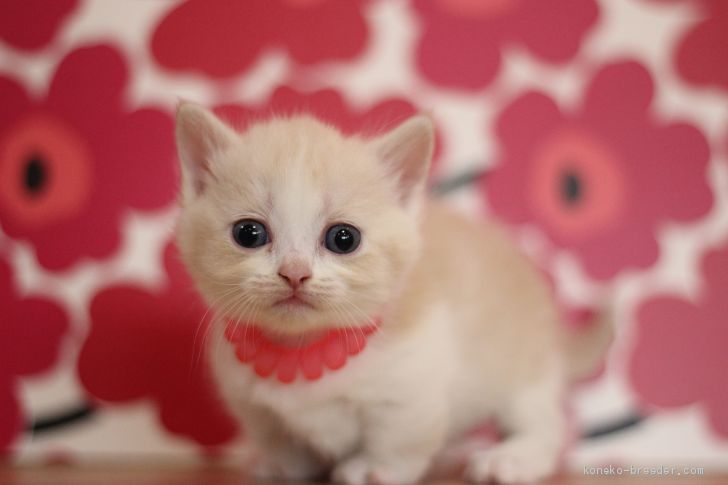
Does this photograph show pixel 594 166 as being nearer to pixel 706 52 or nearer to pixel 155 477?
pixel 706 52

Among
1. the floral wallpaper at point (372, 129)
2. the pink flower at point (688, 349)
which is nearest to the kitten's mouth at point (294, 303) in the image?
the floral wallpaper at point (372, 129)

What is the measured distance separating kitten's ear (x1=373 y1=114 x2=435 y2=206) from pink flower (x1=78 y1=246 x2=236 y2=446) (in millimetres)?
621

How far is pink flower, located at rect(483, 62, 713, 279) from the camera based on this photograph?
5.20ft

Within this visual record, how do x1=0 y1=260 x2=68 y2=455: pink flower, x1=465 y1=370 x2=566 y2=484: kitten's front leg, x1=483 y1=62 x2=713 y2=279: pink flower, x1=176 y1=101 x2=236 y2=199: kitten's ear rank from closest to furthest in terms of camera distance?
x1=176 y1=101 x2=236 y2=199: kitten's ear → x1=465 y1=370 x2=566 y2=484: kitten's front leg → x1=0 y1=260 x2=68 y2=455: pink flower → x1=483 y1=62 x2=713 y2=279: pink flower

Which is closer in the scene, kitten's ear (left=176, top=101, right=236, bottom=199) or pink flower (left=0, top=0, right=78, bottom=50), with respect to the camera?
kitten's ear (left=176, top=101, right=236, bottom=199)

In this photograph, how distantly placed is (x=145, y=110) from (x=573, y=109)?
1029 mm

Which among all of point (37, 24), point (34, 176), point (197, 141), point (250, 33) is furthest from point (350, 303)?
point (37, 24)

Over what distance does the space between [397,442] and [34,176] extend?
3.47 ft

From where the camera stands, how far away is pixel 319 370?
1078mm

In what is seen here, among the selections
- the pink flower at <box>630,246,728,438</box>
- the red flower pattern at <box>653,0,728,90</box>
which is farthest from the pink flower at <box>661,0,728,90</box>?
the pink flower at <box>630,246,728,438</box>

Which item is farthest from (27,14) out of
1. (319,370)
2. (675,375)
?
(675,375)

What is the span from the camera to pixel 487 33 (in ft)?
5.22

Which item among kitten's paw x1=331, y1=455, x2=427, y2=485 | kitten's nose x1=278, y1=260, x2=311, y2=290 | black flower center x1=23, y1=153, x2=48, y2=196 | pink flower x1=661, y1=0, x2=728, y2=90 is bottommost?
kitten's paw x1=331, y1=455, x2=427, y2=485

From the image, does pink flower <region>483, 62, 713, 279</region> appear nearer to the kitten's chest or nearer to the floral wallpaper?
the floral wallpaper
